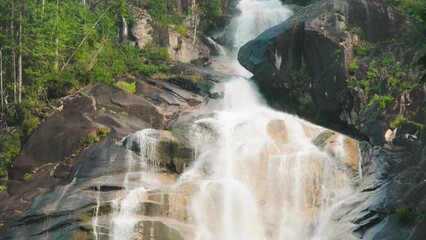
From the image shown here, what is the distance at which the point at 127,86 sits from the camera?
101 ft

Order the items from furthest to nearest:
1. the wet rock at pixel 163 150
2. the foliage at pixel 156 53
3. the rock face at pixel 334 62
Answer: the foliage at pixel 156 53 < the rock face at pixel 334 62 < the wet rock at pixel 163 150

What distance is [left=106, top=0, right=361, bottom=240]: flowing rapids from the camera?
19828mm

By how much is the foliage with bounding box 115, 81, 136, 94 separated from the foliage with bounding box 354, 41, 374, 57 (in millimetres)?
13117

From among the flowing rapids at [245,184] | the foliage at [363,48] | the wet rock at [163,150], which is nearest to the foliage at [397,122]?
the flowing rapids at [245,184]

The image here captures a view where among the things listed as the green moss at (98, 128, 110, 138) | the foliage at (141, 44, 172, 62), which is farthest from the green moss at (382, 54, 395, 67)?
the foliage at (141, 44, 172, 62)

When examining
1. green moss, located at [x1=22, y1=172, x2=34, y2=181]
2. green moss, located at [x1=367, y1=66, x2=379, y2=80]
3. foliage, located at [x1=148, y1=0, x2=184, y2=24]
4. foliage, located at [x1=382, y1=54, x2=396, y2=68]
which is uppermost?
foliage, located at [x1=382, y1=54, x2=396, y2=68]

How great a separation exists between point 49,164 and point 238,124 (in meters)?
9.29

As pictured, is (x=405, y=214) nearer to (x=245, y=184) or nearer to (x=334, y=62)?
(x=245, y=184)

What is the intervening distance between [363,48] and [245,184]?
11.4 m

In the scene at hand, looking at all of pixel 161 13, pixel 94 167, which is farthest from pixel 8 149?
pixel 161 13

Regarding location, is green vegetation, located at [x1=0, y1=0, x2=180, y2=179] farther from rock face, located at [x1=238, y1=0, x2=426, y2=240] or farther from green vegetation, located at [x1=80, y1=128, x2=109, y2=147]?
rock face, located at [x1=238, y1=0, x2=426, y2=240]

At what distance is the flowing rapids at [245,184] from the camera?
19.8m

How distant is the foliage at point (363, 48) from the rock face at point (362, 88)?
0.18ft

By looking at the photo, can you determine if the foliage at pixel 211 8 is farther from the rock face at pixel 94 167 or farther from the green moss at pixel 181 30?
the rock face at pixel 94 167
